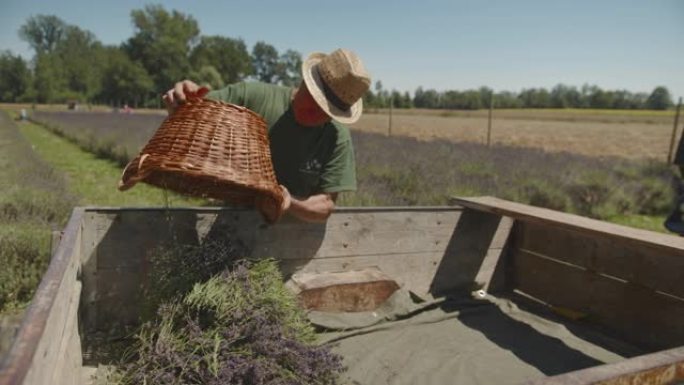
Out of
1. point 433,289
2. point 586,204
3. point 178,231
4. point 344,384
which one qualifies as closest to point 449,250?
point 433,289

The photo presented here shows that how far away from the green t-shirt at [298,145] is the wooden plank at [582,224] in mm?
990

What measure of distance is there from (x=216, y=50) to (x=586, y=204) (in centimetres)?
8528

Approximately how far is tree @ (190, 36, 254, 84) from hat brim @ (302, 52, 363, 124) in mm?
82200

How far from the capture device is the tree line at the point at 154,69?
2613 inches

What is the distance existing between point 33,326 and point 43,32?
342ft

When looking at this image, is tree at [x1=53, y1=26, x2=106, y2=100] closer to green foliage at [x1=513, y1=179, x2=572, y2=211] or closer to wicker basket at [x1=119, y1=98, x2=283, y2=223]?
green foliage at [x1=513, y1=179, x2=572, y2=211]

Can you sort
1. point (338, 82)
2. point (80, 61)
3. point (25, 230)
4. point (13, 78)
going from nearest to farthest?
point (338, 82)
point (25, 230)
point (13, 78)
point (80, 61)

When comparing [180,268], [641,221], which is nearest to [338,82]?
[180,268]

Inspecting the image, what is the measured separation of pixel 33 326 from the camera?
3.70 ft

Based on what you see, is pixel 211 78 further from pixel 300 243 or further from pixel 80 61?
pixel 300 243

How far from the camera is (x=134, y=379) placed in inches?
81.0

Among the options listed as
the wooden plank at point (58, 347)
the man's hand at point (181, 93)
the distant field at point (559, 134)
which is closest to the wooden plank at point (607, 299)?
the man's hand at point (181, 93)

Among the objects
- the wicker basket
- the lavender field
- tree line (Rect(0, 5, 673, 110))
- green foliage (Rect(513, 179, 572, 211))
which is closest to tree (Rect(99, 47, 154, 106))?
tree line (Rect(0, 5, 673, 110))

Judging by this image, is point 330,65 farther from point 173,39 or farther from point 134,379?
point 173,39
